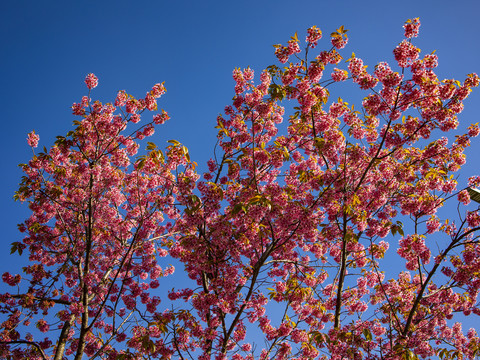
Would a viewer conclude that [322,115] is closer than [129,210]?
Yes

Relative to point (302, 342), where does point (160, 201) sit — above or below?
above

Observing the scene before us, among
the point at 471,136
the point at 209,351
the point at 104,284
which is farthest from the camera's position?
the point at 104,284

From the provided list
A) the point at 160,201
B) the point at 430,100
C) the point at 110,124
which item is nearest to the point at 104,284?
the point at 160,201

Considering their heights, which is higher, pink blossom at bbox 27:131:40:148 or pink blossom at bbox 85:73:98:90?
pink blossom at bbox 85:73:98:90

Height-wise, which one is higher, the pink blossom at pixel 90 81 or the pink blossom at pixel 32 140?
the pink blossom at pixel 90 81

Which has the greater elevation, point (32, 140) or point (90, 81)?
point (90, 81)

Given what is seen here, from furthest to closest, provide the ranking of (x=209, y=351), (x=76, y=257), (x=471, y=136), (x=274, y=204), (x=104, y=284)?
(x=76, y=257), (x=104, y=284), (x=471, y=136), (x=209, y=351), (x=274, y=204)

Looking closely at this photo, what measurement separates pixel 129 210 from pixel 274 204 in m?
4.79

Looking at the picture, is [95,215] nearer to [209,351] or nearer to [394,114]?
[209,351]

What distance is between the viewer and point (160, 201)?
775 cm

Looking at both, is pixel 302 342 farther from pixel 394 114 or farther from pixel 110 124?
pixel 110 124

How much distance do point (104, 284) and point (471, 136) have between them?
29.7 ft

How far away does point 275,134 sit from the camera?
347 inches

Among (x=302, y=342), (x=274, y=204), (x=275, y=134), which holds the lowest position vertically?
(x=302, y=342)
